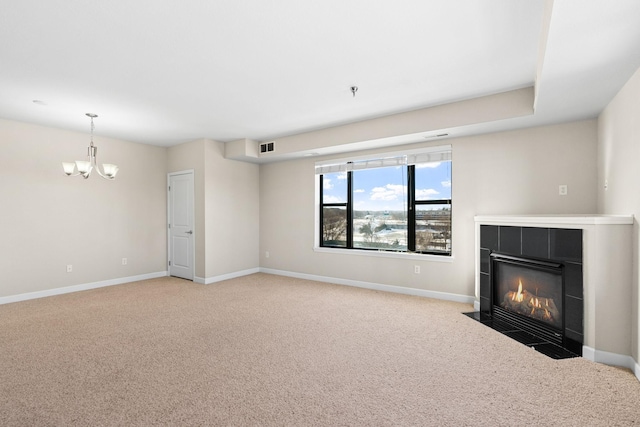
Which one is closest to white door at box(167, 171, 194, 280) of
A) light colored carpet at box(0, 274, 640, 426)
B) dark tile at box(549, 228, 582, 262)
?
light colored carpet at box(0, 274, 640, 426)

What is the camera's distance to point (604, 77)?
253 centimetres

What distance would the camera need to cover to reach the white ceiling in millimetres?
2041

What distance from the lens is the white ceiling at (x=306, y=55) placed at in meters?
2.04

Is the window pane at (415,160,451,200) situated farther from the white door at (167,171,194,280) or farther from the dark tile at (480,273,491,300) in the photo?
the white door at (167,171,194,280)

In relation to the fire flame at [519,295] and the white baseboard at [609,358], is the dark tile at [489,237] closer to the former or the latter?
the fire flame at [519,295]

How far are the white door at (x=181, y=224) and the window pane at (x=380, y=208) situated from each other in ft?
9.95

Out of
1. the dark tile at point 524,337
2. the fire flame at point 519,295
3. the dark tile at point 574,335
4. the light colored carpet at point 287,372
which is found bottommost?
the dark tile at point 524,337

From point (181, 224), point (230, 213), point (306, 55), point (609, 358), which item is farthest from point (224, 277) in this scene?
point (609, 358)

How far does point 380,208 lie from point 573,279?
2.82m

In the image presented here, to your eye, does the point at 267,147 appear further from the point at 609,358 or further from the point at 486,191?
the point at 609,358

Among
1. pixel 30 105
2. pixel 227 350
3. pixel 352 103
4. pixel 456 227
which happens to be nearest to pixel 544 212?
pixel 456 227

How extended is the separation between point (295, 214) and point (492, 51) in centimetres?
421

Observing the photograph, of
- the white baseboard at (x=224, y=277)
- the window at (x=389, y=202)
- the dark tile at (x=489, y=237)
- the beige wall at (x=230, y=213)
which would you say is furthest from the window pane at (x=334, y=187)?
the dark tile at (x=489, y=237)

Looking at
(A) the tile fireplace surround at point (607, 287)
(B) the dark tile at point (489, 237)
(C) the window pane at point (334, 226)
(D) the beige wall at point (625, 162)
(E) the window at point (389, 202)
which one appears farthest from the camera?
(C) the window pane at point (334, 226)
